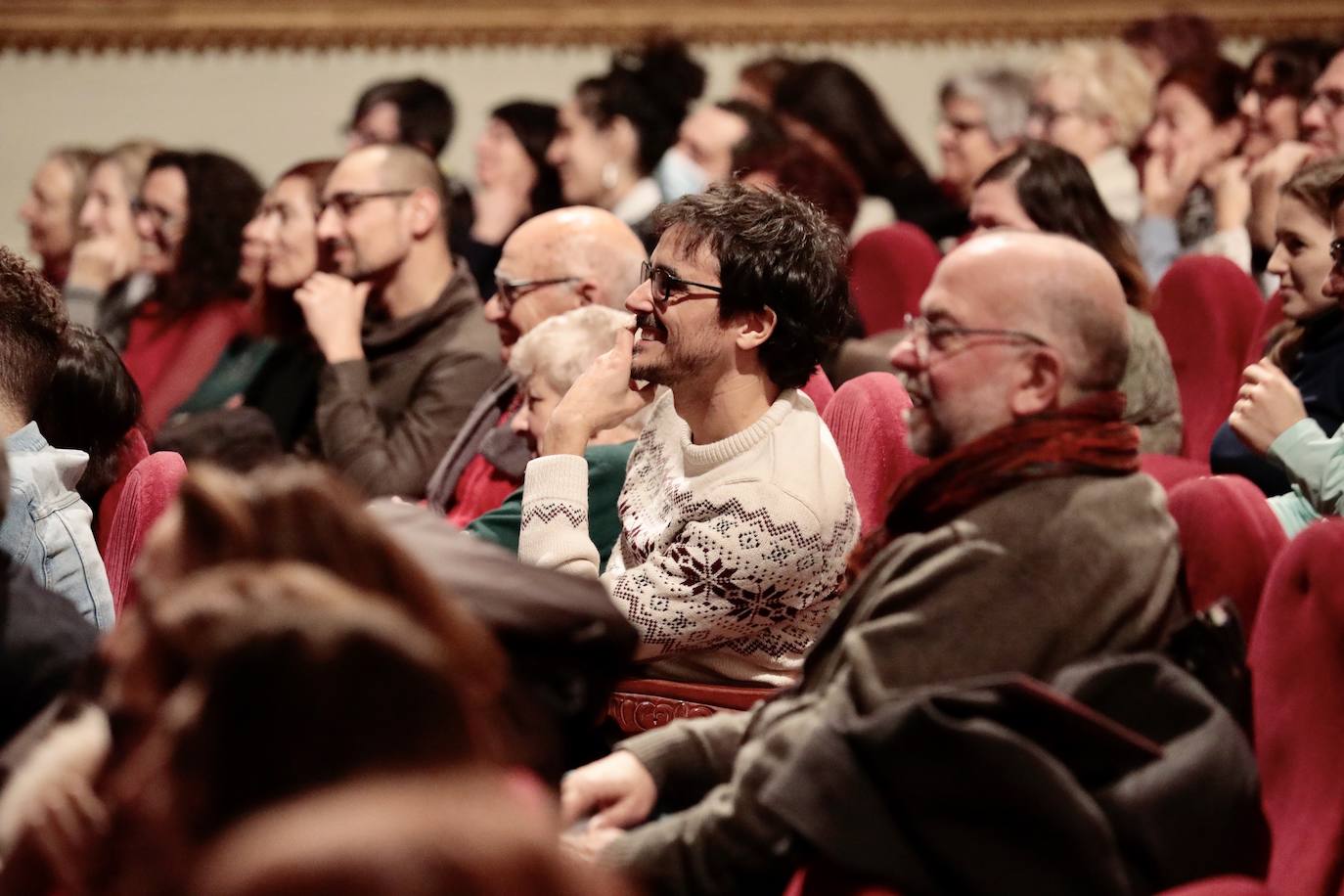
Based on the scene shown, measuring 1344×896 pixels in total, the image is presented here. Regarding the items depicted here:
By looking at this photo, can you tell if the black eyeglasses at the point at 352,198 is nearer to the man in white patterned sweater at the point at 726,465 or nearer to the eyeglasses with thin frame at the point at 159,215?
the eyeglasses with thin frame at the point at 159,215

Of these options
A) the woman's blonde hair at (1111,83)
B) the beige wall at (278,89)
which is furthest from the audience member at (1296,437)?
Answer: the beige wall at (278,89)

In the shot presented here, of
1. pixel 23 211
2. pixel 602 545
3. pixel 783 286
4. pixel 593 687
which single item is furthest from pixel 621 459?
pixel 23 211

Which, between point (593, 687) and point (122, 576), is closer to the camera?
point (593, 687)

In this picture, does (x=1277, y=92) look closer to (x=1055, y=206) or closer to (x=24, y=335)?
(x=1055, y=206)

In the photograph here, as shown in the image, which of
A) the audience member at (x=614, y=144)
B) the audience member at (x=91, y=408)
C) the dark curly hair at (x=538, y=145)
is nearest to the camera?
the audience member at (x=91, y=408)

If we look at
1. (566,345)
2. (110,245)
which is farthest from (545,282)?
(110,245)

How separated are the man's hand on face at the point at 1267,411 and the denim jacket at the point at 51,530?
65.7 inches

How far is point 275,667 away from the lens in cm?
109

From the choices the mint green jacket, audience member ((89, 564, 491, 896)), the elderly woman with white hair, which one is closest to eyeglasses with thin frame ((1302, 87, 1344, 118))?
the mint green jacket

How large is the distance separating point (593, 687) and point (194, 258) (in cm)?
335

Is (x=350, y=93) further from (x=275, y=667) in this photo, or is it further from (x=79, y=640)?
(x=275, y=667)

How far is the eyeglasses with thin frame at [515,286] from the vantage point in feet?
10.6

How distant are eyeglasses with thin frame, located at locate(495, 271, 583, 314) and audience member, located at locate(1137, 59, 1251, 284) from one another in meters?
1.82

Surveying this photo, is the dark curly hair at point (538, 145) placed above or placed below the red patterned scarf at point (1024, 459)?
below
